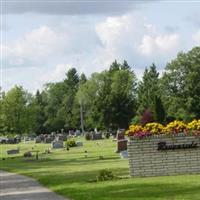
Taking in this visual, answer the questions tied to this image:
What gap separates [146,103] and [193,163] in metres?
88.4

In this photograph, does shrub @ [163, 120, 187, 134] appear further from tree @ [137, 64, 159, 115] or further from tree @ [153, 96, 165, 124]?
tree @ [137, 64, 159, 115]

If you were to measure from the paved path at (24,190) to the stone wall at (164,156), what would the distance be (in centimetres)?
310

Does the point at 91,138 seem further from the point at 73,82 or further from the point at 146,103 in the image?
the point at 73,82

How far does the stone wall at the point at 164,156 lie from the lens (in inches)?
811

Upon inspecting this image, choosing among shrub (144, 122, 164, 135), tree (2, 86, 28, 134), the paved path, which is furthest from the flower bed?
tree (2, 86, 28, 134)

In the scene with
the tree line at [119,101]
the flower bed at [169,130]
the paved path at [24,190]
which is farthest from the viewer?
the tree line at [119,101]

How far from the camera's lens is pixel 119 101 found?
11381 centimetres

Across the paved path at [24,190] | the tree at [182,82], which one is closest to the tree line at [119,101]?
the tree at [182,82]

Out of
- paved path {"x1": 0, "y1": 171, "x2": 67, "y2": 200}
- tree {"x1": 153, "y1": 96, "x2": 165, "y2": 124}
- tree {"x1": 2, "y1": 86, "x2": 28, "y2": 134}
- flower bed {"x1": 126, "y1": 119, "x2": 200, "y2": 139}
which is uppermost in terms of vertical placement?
tree {"x1": 2, "y1": 86, "x2": 28, "y2": 134}

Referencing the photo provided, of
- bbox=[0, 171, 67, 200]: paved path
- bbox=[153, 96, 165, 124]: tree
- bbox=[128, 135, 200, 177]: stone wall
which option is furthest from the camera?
bbox=[153, 96, 165, 124]: tree

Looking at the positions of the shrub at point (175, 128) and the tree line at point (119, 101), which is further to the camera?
the tree line at point (119, 101)

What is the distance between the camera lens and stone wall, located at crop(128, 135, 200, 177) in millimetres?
20609

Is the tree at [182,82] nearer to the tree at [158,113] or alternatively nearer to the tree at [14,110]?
the tree at [158,113]

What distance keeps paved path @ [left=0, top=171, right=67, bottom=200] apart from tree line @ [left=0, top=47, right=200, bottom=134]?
54898 millimetres
